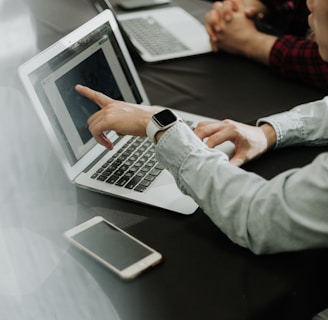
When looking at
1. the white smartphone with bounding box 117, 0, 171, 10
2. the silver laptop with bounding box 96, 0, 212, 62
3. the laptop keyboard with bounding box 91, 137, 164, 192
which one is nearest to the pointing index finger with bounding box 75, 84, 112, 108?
the laptop keyboard with bounding box 91, 137, 164, 192

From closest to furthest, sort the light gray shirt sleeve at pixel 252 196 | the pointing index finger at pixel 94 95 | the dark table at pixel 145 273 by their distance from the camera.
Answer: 1. the dark table at pixel 145 273
2. the light gray shirt sleeve at pixel 252 196
3. the pointing index finger at pixel 94 95

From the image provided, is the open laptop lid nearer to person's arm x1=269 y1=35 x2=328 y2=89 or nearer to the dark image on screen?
the dark image on screen

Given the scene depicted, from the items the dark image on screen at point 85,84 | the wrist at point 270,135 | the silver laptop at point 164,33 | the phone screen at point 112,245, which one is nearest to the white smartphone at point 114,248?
the phone screen at point 112,245

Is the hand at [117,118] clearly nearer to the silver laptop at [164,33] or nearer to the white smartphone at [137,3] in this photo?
the silver laptop at [164,33]

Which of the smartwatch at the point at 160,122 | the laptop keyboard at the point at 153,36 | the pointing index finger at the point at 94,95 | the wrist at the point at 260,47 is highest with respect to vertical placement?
the pointing index finger at the point at 94,95

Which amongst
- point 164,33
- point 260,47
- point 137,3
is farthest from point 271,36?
point 137,3

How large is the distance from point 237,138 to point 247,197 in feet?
0.75

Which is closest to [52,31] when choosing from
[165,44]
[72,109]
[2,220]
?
[165,44]

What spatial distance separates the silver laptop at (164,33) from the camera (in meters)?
1.39

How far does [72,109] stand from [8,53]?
0.31 meters

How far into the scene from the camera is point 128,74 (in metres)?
1.11

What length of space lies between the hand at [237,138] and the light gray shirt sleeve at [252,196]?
12 centimetres

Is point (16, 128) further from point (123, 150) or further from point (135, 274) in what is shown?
point (123, 150)

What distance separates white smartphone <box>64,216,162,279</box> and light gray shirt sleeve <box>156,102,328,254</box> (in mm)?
116
